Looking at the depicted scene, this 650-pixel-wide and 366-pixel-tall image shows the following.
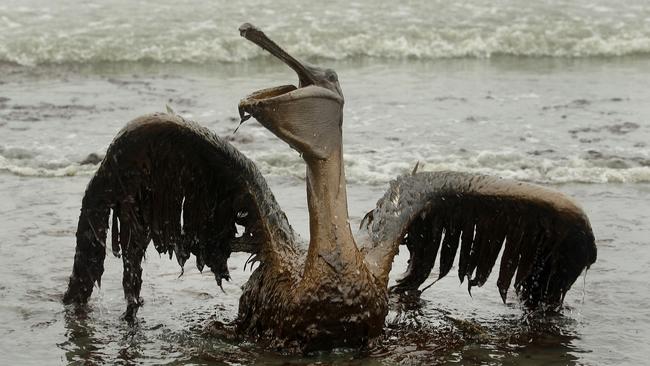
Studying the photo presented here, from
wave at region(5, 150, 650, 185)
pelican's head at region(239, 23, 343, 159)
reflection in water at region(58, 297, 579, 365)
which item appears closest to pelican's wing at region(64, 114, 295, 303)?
reflection in water at region(58, 297, 579, 365)

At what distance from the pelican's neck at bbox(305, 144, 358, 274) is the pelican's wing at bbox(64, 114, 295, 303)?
1.33 ft

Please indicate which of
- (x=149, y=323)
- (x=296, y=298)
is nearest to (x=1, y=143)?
(x=149, y=323)

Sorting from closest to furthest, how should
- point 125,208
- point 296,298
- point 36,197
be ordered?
point 296,298 → point 125,208 → point 36,197

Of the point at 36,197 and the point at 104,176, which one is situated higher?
the point at 104,176

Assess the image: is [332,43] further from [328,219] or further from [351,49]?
[328,219]

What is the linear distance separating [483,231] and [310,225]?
119 cm

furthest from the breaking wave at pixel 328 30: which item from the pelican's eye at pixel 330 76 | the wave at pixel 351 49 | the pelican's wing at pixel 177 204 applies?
the pelican's eye at pixel 330 76

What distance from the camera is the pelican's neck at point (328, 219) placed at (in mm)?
6391

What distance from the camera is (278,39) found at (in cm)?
2019

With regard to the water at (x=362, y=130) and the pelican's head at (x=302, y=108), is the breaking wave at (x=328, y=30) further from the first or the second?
the pelican's head at (x=302, y=108)

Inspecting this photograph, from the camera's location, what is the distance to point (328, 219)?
257 inches

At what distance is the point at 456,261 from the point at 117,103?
708cm

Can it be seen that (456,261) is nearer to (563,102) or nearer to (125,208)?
(125,208)

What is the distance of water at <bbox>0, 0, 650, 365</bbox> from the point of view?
6.97 metres
